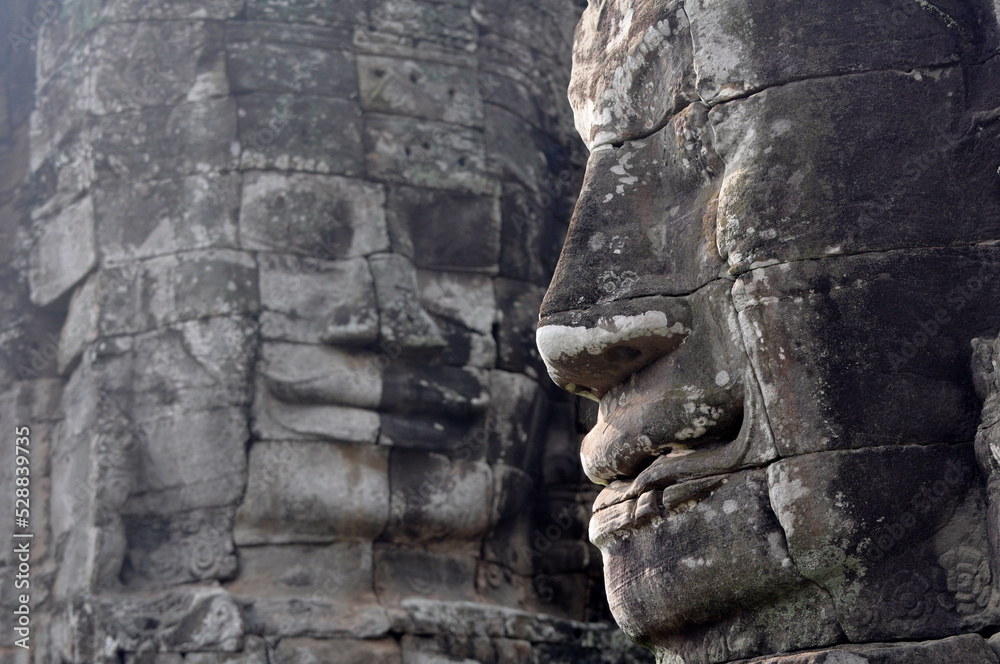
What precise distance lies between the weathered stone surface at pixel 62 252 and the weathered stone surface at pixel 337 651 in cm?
242

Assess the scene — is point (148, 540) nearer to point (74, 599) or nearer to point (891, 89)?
point (74, 599)

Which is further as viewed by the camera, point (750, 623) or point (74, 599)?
point (74, 599)

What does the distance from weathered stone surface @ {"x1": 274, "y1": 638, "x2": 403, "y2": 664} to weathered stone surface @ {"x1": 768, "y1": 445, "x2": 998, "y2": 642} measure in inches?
167

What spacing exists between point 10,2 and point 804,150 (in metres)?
7.17

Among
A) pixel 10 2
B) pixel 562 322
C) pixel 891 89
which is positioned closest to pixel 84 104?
pixel 10 2

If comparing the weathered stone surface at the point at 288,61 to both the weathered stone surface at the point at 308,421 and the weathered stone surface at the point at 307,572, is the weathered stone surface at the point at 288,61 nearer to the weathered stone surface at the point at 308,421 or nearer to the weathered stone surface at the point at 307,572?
the weathered stone surface at the point at 308,421

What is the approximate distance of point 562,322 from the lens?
302 cm

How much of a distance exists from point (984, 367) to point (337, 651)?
454 cm

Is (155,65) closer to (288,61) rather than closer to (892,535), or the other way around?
(288,61)

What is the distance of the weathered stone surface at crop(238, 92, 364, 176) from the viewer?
7.19 m

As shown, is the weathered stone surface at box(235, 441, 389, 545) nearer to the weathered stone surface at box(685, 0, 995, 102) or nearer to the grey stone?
the grey stone

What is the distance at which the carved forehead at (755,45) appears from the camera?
111 inches

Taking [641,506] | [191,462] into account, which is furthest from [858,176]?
[191,462]

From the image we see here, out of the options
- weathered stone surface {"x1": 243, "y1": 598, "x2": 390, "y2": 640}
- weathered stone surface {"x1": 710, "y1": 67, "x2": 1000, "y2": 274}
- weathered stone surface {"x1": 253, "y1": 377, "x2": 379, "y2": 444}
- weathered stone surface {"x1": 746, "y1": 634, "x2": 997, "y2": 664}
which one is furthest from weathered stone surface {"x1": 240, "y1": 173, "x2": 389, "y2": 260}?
weathered stone surface {"x1": 746, "y1": 634, "x2": 997, "y2": 664}
